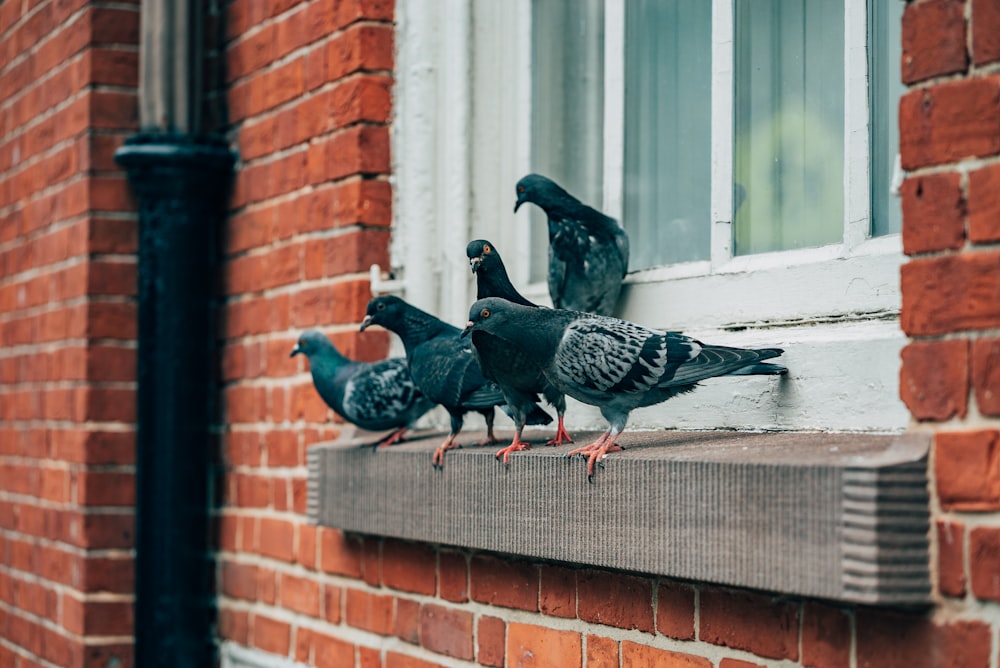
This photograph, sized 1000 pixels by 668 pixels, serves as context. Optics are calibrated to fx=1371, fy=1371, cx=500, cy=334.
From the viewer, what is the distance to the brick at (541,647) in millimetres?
2607

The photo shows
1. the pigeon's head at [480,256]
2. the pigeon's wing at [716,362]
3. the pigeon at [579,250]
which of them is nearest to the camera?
the pigeon's wing at [716,362]

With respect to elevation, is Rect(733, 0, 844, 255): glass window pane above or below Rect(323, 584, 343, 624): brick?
above

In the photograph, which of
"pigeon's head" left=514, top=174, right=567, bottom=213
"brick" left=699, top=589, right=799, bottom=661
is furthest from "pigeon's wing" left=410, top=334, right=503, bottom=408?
"brick" left=699, top=589, right=799, bottom=661

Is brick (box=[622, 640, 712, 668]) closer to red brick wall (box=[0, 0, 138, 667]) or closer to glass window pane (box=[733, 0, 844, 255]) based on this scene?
glass window pane (box=[733, 0, 844, 255])

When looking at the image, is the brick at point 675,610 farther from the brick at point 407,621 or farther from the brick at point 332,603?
the brick at point 332,603

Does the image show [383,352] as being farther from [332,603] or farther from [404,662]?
[404,662]

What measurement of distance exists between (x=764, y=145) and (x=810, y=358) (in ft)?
1.63

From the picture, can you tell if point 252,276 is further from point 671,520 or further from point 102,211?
point 671,520

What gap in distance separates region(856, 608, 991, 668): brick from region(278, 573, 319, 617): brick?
1876mm

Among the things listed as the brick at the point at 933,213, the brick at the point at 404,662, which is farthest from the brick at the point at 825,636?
the brick at the point at 404,662

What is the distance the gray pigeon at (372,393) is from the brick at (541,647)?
0.57m

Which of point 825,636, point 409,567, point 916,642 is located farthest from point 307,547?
point 916,642

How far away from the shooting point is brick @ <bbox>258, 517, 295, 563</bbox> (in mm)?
3664

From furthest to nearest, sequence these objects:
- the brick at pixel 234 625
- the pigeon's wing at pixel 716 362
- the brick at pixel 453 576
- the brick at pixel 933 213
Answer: the brick at pixel 234 625 < the brick at pixel 453 576 < the pigeon's wing at pixel 716 362 < the brick at pixel 933 213
